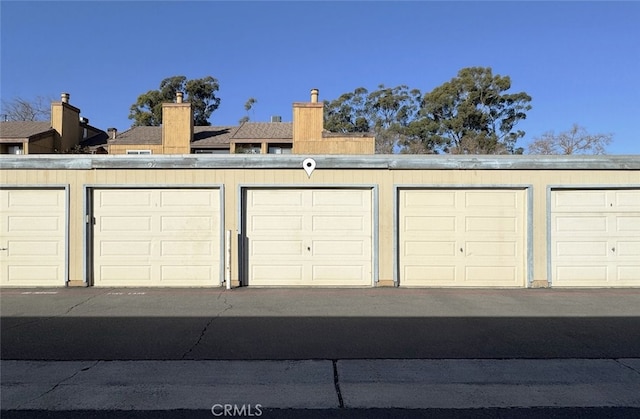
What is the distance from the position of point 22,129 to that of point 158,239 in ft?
88.2

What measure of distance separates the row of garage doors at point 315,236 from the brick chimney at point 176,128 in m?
19.5

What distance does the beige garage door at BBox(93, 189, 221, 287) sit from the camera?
10422 mm

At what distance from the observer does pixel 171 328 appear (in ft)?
22.9

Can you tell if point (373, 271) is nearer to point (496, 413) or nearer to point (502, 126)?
point (496, 413)

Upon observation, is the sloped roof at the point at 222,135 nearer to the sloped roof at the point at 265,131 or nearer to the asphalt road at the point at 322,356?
the sloped roof at the point at 265,131

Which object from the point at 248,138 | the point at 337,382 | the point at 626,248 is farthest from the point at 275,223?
the point at 248,138

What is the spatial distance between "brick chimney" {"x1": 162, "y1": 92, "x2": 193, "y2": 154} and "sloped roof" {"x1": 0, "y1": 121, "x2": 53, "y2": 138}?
8.14 meters

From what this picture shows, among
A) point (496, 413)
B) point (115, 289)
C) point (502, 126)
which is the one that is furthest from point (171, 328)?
point (502, 126)

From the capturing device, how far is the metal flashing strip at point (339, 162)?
1031 cm

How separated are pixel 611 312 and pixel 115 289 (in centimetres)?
962

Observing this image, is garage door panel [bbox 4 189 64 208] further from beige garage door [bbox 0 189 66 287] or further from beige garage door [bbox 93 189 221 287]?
beige garage door [bbox 93 189 221 287]

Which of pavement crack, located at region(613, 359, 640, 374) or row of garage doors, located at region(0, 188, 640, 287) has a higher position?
row of garage doors, located at region(0, 188, 640, 287)

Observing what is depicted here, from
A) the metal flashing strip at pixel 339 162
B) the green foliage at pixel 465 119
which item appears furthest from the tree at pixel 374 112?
the metal flashing strip at pixel 339 162

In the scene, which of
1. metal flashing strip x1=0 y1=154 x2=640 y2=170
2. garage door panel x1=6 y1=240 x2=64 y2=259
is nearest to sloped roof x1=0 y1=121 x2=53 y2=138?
garage door panel x1=6 y1=240 x2=64 y2=259
